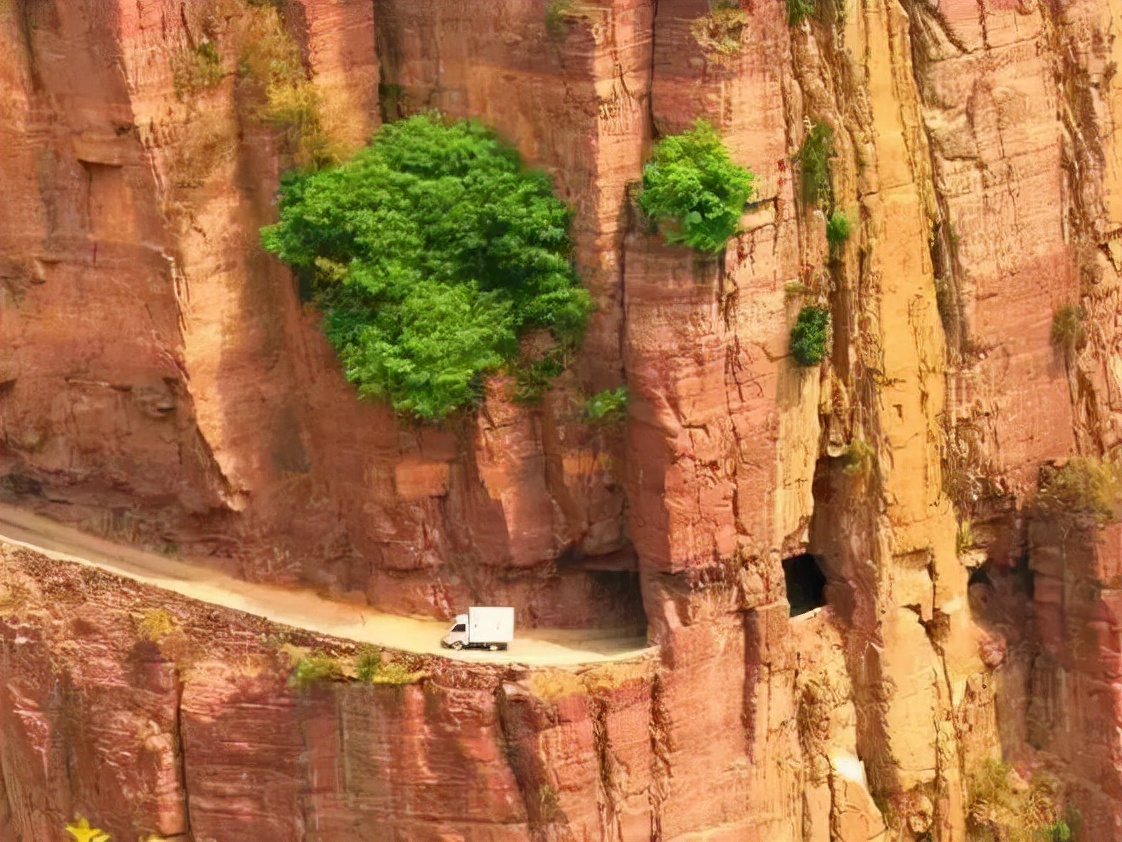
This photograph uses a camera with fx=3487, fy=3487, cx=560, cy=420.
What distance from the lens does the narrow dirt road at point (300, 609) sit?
46781 millimetres

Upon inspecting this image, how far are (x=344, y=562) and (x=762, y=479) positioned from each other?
6.02 metres

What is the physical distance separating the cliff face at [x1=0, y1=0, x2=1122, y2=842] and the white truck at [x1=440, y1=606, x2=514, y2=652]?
0.65 metres

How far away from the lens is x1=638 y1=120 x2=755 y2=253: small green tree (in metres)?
44.9

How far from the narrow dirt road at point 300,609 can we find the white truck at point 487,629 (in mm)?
180

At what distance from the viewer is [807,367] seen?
47.0m

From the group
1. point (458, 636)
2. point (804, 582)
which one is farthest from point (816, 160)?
point (458, 636)

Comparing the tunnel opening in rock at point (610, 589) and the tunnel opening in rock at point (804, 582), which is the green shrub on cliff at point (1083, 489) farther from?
the tunnel opening in rock at point (610, 589)

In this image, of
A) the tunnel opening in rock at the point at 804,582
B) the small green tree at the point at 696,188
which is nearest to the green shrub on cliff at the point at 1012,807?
the tunnel opening in rock at the point at 804,582

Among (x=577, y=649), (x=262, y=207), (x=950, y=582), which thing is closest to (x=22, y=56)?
(x=262, y=207)

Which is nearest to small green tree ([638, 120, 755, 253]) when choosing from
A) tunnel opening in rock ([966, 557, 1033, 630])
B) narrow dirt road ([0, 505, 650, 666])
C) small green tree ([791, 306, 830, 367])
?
small green tree ([791, 306, 830, 367])

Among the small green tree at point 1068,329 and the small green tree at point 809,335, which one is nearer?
the small green tree at point 809,335

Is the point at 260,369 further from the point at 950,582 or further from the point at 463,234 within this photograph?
the point at 950,582

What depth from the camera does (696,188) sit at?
44812mm

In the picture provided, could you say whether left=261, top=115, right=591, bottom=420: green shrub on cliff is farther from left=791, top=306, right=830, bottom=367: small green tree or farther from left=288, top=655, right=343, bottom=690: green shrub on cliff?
left=288, top=655, right=343, bottom=690: green shrub on cliff
